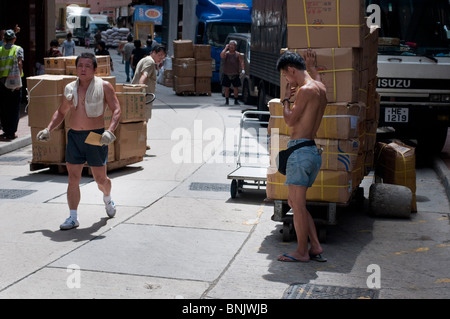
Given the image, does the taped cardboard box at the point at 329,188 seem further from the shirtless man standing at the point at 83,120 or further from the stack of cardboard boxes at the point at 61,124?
the stack of cardboard boxes at the point at 61,124

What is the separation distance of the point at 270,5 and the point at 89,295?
12.8 meters

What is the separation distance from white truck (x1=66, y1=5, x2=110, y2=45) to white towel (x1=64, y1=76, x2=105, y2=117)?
6025 centimetres

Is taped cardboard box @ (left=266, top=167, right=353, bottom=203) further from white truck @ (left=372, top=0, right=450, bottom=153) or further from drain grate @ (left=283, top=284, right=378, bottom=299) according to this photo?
white truck @ (left=372, top=0, right=450, bottom=153)

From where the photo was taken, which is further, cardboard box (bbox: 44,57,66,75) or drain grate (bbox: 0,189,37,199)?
cardboard box (bbox: 44,57,66,75)

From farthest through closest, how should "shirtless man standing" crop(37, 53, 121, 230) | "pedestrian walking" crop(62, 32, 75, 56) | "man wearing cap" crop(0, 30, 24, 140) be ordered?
1. "pedestrian walking" crop(62, 32, 75, 56)
2. "man wearing cap" crop(0, 30, 24, 140)
3. "shirtless man standing" crop(37, 53, 121, 230)

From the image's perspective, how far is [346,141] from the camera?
777 cm

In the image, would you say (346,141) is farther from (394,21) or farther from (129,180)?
(394,21)

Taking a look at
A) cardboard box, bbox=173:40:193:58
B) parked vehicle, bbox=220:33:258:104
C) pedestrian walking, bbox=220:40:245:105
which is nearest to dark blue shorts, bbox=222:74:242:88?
pedestrian walking, bbox=220:40:245:105

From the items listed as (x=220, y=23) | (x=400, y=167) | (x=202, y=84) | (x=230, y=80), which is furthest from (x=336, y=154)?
(x=220, y=23)

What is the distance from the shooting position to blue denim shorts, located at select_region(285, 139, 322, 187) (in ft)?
23.4

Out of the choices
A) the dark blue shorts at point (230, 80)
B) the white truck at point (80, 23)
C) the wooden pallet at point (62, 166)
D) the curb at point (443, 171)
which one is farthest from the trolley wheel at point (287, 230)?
the white truck at point (80, 23)

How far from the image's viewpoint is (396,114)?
527 inches

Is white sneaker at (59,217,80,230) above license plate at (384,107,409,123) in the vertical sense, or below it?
below

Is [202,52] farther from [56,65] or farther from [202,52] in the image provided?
[56,65]
